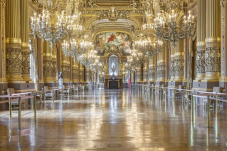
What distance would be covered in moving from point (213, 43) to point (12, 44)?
9932 millimetres

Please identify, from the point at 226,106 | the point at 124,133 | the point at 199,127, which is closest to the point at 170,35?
the point at 226,106

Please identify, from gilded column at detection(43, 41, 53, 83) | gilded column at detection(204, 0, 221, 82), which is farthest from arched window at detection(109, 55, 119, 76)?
gilded column at detection(204, 0, 221, 82)

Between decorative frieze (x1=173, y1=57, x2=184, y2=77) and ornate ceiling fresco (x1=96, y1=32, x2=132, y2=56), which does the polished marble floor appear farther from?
ornate ceiling fresco (x1=96, y1=32, x2=132, y2=56)

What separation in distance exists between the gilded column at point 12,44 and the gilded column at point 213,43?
31.0 ft

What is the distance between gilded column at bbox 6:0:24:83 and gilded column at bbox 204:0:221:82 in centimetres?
944

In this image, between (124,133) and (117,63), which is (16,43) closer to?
(124,133)

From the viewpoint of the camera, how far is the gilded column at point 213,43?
13.1m

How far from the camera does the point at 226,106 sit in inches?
466

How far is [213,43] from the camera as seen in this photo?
13203mm

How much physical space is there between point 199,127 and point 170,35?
20.1 ft

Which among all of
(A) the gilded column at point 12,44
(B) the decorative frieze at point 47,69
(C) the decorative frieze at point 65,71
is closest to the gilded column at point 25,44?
(A) the gilded column at point 12,44

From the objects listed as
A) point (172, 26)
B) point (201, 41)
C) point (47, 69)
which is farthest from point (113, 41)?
point (172, 26)

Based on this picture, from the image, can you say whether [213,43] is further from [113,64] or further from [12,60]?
[113,64]

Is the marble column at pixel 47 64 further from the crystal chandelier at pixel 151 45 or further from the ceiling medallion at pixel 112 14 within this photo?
the ceiling medallion at pixel 112 14
